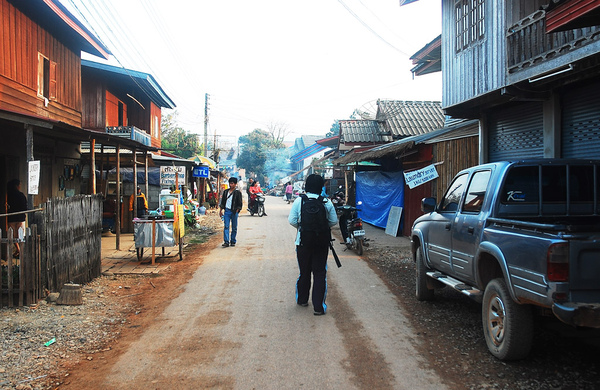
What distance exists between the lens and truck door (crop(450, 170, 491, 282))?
5238 mm

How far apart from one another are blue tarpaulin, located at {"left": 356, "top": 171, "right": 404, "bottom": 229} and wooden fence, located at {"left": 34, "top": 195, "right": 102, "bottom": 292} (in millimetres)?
10181

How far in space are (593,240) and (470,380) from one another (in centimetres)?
159

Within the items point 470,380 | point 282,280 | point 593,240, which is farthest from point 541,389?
point 282,280

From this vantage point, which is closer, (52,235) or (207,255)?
(52,235)

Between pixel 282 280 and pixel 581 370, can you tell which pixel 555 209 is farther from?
pixel 282 280

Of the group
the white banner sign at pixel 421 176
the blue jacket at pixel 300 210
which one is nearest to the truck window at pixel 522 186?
the blue jacket at pixel 300 210

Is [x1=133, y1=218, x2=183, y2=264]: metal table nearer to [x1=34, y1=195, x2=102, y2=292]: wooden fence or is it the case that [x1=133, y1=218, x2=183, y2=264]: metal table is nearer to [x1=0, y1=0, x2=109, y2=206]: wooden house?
[x1=34, y1=195, x2=102, y2=292]: wooden fence

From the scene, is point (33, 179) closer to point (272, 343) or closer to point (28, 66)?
point (272, 343)

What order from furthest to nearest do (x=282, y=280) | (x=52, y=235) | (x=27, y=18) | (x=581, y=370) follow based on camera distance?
(x=27, y=18) → (x=282, y=280) → (x=52, y=235) → (x=581, y=370)

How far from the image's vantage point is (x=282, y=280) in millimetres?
8375

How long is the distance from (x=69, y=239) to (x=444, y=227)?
5750 mm

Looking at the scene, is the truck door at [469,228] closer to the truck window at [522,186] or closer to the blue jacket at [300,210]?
the truck window at [522,186]

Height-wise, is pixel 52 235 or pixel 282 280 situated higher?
pixel 52 235

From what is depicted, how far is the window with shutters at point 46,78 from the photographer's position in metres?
13.0
